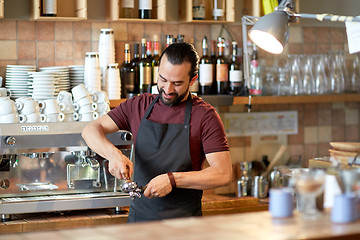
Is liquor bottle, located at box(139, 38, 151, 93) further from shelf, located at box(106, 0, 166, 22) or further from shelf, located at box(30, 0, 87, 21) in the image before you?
shelf, located at box(30, 0, 87, 21)

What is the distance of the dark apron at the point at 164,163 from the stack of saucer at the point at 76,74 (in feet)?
3.26

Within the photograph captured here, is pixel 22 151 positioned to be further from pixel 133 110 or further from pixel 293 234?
pixel 293 234

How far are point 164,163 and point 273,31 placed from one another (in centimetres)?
80

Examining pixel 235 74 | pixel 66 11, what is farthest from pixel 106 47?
pixel 235 74

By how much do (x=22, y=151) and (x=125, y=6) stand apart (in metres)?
1.26

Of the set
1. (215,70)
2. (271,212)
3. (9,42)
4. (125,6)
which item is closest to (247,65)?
(215,70)

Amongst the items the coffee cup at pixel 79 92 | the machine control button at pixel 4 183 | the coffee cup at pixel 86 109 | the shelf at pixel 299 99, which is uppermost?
the coffee cup at pixel 79 92

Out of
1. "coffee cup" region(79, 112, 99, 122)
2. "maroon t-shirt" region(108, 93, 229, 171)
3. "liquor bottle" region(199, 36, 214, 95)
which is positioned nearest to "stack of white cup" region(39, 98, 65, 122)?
"coffee cup" region(79, 112, 99, 122)

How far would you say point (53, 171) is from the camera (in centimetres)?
333

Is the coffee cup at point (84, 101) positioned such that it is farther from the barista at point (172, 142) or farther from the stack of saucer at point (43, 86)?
the barista at point (172, 142)

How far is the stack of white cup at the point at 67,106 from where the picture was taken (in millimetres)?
3431

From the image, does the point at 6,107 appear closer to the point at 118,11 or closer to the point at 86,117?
the point at 86,117

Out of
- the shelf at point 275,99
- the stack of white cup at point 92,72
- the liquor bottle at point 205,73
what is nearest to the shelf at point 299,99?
the shelf at point 275,99

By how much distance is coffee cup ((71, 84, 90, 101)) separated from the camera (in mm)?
3467
